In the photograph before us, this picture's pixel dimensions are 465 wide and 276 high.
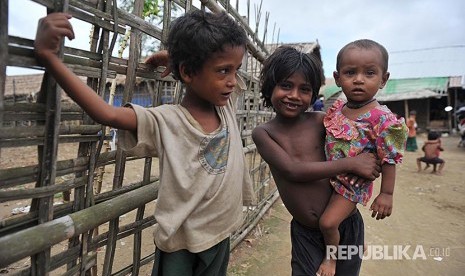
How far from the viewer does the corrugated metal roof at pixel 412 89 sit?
15.7m

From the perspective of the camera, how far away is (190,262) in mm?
1311

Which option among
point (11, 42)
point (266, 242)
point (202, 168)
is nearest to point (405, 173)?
point (266, 242)

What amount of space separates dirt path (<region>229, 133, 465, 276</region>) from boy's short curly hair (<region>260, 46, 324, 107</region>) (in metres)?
1.99

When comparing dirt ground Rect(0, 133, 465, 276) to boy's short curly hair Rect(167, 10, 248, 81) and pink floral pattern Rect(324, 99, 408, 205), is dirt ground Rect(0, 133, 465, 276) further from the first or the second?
boy's short curly hair Rect(167, 10, 248, 81)

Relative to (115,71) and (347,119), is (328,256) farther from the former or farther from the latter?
(115,71)

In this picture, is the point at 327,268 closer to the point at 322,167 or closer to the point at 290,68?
the point at 322,167

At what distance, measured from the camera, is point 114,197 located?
146 centimetres

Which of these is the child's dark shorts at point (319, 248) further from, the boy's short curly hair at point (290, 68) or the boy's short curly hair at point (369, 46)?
the boy's short curly hair at point (369, 46)

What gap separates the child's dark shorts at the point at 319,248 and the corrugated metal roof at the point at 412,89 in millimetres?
16394

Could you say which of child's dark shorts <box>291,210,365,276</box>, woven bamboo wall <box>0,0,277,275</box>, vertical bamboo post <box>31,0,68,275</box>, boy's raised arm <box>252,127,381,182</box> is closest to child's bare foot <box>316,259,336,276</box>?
child's dark shorts <box>291,210,365,276</box>

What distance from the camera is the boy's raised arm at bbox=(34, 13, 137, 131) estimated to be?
0.88m

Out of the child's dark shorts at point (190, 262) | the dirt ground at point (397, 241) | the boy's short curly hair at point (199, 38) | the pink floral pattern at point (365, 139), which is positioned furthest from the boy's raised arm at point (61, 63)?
the dirt ground at point (397, 241)

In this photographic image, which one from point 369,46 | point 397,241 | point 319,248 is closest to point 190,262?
point 319,248

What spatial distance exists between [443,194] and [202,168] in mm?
6231
